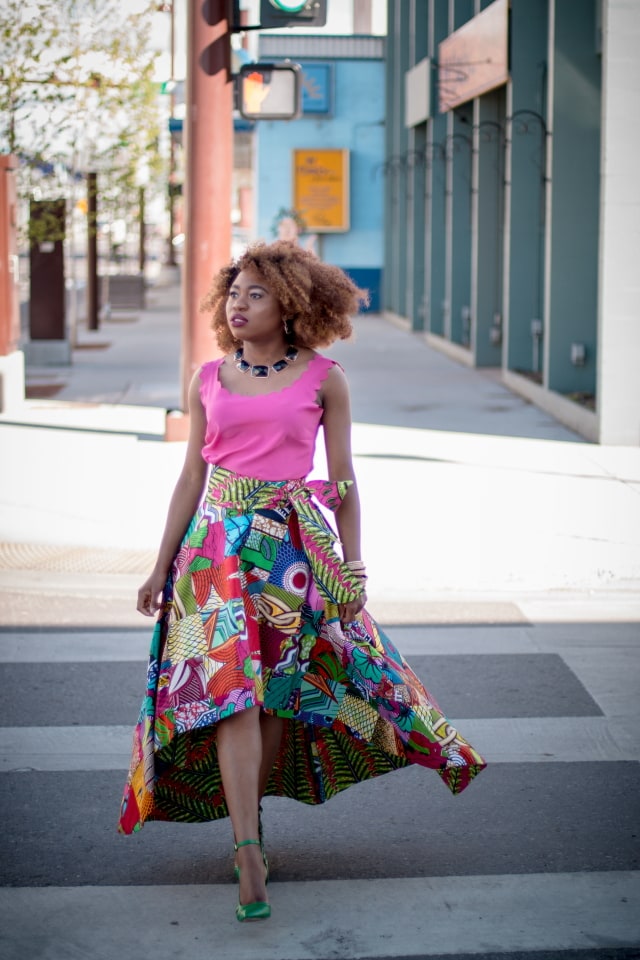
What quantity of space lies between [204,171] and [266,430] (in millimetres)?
8533

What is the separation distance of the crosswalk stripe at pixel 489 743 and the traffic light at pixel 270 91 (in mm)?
6989

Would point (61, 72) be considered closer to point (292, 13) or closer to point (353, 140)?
point (292, 13)

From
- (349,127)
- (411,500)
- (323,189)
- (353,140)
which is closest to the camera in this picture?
(411,500)

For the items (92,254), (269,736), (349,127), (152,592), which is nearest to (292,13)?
(152,592)

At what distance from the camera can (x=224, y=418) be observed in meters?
3.97

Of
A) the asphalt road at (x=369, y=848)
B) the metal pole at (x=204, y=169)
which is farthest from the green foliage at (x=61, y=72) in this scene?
the asphalt road at (x=369, y=848)

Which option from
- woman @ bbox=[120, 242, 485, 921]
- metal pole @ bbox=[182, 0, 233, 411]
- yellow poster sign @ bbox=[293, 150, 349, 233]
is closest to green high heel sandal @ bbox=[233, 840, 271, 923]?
woman @ bbox=[120, 242, 485, 921]

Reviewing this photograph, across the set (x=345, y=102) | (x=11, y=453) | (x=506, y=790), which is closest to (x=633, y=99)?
(x=11, y=453)

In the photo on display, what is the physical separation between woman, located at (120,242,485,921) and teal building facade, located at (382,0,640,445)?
871cm

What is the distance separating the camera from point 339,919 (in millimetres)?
3875

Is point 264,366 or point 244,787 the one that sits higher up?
point 264,366

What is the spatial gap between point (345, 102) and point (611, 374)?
25351 mm

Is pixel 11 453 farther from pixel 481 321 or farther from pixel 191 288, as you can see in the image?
pixel 481 321

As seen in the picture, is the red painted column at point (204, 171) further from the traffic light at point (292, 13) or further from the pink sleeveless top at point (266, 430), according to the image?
the pink sleeveless top at point (266, 430)
